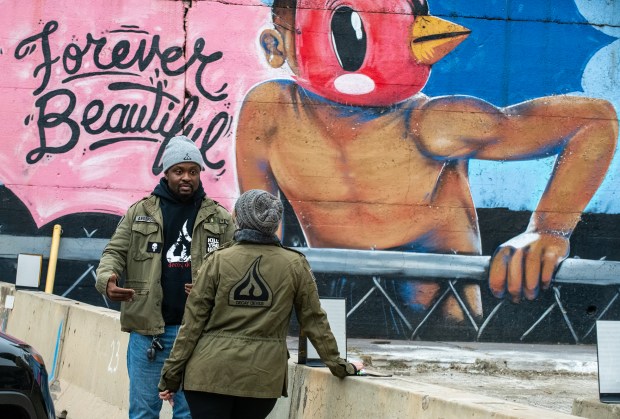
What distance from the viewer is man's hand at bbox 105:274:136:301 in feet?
19.9

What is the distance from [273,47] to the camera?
16344 millimetres

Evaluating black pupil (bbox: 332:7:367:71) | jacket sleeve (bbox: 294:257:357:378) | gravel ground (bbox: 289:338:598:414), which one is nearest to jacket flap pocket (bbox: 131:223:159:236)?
jacket sleeve (bbox: 294:257:357:378)

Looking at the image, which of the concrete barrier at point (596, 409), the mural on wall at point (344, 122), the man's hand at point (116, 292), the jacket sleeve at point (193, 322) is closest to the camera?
the jacket sleeve at point (193, 322)

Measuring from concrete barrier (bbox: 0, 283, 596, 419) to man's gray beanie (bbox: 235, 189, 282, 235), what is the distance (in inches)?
39.7

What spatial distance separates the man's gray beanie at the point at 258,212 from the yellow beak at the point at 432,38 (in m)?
11.4

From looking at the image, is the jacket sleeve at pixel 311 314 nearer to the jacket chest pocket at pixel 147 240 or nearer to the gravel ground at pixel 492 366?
the jacket chest pocket at pixel 147 240

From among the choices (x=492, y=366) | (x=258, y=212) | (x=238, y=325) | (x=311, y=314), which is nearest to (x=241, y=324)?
(x=238, y=325)

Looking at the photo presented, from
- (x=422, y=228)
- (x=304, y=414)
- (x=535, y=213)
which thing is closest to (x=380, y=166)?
(x=422, y=228)

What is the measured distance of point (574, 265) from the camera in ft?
54.6

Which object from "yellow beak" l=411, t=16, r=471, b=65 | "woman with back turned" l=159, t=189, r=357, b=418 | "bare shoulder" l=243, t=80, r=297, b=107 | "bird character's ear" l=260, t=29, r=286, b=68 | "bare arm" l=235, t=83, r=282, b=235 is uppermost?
"yellow beak" l=411, t=16, r=471, b=65

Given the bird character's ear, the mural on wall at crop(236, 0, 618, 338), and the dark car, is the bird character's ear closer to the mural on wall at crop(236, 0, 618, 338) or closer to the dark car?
the mural on wall at crop(236, 0, 618, 338)

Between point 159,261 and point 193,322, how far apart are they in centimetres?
102

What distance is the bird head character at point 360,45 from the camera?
1638 centimetres

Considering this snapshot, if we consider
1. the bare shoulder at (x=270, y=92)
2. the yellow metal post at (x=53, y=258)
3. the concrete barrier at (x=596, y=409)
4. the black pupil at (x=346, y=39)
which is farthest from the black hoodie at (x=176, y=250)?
the black pupil at (x=346, y=39)
